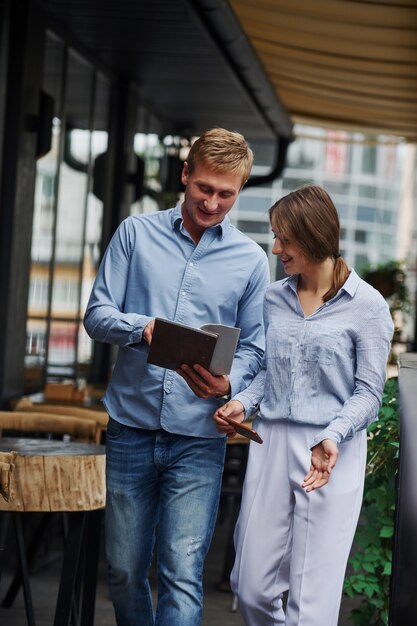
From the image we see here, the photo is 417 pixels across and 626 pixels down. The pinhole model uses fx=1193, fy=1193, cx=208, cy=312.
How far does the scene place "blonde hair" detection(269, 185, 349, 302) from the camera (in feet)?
10.9

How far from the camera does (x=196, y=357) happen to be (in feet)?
10.4

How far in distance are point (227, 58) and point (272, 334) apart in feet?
15.8

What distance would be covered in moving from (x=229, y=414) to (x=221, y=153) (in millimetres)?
728

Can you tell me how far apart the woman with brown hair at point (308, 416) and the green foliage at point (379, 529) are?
2.89ft

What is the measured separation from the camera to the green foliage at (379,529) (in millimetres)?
4246

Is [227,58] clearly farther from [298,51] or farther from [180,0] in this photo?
[180,0]

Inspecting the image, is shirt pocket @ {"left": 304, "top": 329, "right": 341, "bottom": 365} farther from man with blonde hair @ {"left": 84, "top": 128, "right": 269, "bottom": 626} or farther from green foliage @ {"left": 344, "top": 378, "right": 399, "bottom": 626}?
green foliage @ {"left": 344, "top": 378, "right": 399, "bottom": 626}

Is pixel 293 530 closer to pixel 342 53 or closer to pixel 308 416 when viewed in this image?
pixel 308 416

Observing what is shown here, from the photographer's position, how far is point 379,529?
4.37 meters

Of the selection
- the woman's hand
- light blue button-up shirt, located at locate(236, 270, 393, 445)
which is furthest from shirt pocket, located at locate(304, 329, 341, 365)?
the woman's hand

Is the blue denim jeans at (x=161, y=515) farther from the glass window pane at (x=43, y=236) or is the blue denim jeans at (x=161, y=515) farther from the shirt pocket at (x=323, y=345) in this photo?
the glass window pane at (x=43, y=236)

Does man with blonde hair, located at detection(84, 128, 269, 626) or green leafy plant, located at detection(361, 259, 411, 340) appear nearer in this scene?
man with blonde hair, located at detection(84, 128, 269, 626)

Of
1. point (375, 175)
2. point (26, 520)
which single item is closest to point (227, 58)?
point (26, 520)

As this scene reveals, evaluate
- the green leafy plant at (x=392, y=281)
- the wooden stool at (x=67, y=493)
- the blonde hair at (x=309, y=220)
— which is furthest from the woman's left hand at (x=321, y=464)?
the green leafy plant at (x=392, y=281)
